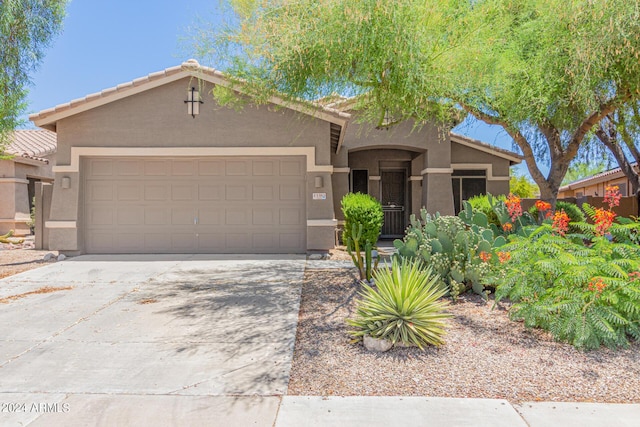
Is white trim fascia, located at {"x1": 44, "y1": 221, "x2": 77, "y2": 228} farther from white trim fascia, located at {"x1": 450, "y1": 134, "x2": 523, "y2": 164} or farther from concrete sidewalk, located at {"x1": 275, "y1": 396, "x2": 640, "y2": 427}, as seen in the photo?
white trim fascia, located at {"x1": 450, "y1": 134, "x2": 523, "y2": 164}

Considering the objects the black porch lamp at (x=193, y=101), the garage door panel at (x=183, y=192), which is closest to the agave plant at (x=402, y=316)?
the garage door panel at (x=183, y=192)

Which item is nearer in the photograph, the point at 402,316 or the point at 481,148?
the point at 402,316

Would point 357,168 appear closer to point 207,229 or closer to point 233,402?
point 207,229

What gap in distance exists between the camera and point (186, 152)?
10555mm

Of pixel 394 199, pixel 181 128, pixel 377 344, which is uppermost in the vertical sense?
pixel 181 128

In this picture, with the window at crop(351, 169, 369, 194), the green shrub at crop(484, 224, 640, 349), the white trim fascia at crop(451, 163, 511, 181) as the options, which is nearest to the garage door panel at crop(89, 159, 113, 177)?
the window at crop(351, 169, 369, 194)

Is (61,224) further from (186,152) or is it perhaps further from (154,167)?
(186,152)

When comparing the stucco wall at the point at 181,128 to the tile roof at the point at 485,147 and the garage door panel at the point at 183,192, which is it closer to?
the garage door panel at the point at 183,192

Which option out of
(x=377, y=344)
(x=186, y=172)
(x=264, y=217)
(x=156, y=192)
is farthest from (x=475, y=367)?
(x=156, y=192)

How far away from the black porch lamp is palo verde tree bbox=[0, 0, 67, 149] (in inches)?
116

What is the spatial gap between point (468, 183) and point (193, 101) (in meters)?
9.24

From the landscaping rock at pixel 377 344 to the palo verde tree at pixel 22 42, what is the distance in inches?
357

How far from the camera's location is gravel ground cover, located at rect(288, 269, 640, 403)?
3629 mm

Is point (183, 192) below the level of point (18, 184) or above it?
below
